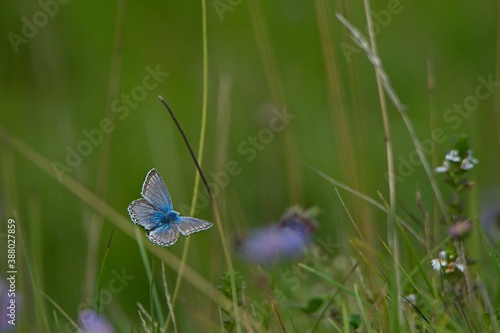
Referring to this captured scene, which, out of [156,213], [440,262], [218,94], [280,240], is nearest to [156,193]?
[156,213]

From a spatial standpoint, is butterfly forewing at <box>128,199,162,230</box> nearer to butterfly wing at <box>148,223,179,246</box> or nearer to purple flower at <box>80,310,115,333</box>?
butterfly wing at <box>148,223,179,246</box>

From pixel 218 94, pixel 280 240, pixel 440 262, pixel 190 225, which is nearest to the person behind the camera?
pixel 190 225

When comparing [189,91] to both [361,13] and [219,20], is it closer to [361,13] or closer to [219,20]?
[219,20]

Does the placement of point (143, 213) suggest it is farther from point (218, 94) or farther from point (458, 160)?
point (218, 94)

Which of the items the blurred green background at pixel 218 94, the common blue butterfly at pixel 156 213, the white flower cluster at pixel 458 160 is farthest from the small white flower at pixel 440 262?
the blurred green background at pixel 218 94

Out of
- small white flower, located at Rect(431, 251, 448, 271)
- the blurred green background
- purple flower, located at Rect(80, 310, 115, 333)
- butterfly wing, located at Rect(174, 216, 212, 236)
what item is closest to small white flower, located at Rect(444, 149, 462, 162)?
small white flower, located at Rect(431, 251, 448, 271)

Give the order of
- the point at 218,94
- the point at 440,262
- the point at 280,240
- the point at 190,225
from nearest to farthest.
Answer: the point at 190,225
the point at 440,262
the point at 280,240
the point at 218,94
